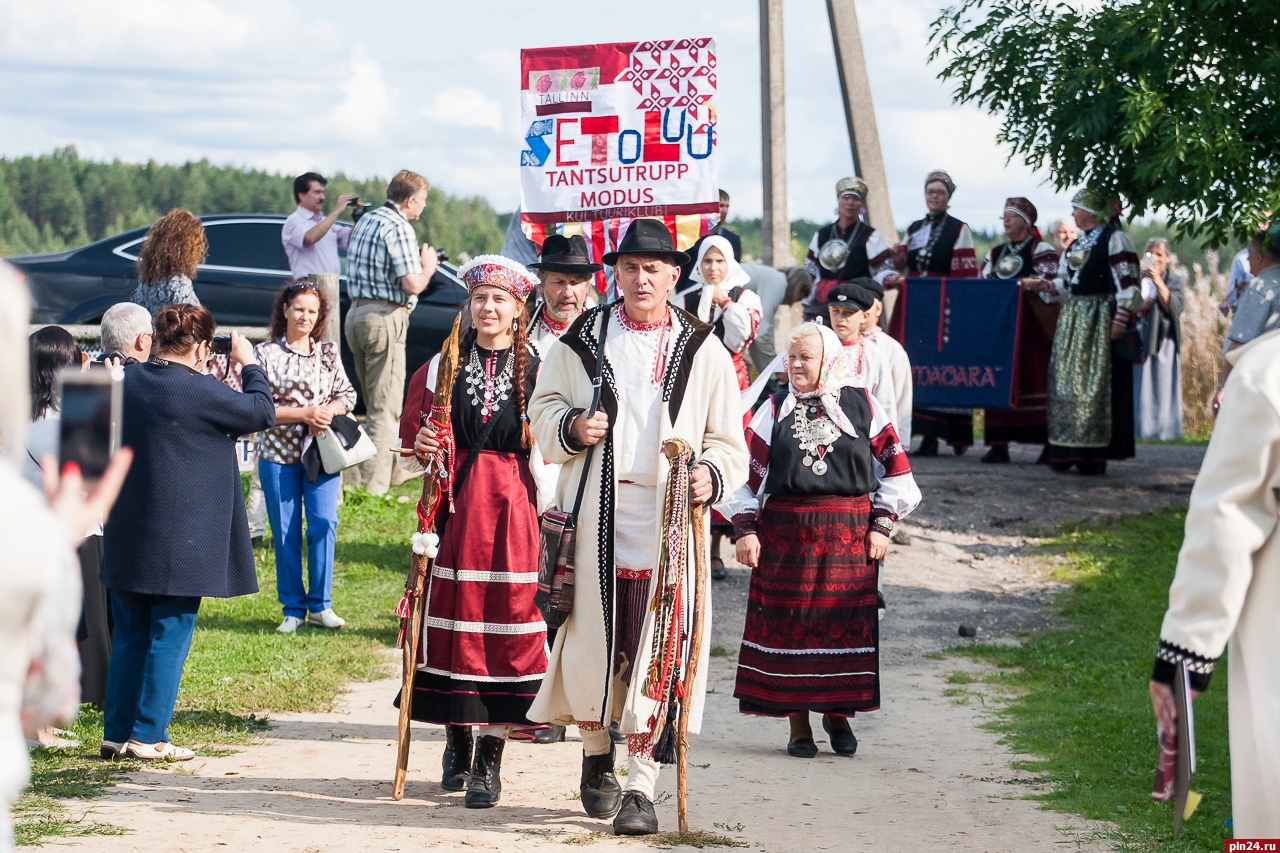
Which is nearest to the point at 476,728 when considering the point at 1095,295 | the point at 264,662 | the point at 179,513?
the point at 179,513

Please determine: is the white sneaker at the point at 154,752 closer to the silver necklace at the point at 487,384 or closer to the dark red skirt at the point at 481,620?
the dark red skirt at the point at 481,620

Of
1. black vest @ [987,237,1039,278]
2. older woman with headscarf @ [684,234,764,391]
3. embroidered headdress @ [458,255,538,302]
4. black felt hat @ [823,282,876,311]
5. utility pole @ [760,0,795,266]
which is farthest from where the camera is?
utility pole @ [760,0,795,266]

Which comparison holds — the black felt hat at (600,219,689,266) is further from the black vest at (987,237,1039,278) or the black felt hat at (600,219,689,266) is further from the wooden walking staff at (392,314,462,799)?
the black vest at (987,237,1039,278)

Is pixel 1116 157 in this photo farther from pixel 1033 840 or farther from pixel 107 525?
pixel 107 525

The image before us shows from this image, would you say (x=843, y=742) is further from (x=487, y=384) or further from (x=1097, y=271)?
(x=1097, y=271)

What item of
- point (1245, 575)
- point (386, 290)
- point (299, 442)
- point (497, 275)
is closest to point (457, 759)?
point (497, 275)

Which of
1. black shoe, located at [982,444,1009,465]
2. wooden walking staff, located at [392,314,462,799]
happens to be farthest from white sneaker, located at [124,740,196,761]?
black shoe, located at [982,444,1009,465]

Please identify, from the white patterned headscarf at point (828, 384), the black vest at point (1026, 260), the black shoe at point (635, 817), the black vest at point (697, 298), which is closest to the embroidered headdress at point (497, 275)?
the white patterned headscarf at point (828, 384)

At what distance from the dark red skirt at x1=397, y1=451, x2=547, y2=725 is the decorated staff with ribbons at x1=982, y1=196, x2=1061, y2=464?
8.64 metres

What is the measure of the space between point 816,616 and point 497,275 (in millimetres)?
2043

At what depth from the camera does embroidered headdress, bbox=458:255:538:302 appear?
5.96 m

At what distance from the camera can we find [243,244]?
47.0 ft

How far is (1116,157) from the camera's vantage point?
35.6ft

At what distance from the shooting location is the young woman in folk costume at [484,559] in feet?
19.3
